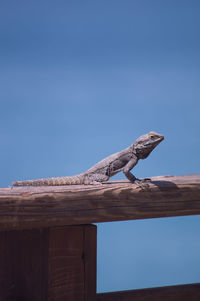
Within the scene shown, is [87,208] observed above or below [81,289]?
above

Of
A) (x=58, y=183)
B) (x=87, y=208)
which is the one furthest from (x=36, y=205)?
(x=58, y=183)

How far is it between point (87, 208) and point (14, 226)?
0.36 meters

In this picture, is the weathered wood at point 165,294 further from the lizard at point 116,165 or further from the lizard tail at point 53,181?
the lizard tail at point 53,181

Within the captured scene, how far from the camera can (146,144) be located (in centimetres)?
283

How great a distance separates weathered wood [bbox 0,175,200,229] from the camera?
1614 mm

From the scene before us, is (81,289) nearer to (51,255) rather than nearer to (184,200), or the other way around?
(51,255)

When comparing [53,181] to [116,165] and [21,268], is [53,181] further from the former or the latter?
[21,268]

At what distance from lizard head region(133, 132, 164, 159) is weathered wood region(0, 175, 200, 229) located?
2.91ft

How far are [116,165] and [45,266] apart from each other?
5.21 feet

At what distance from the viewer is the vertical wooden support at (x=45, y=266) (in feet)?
5.51

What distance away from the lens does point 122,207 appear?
69.1 inches

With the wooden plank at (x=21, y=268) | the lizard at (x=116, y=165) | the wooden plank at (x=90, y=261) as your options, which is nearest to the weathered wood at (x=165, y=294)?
the wooden plank at (x=90, y=261)

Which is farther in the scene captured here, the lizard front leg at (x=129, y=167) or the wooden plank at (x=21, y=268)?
the lizard front leg at (x=129, y=167)

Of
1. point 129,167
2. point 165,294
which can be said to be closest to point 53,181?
point 129,167
